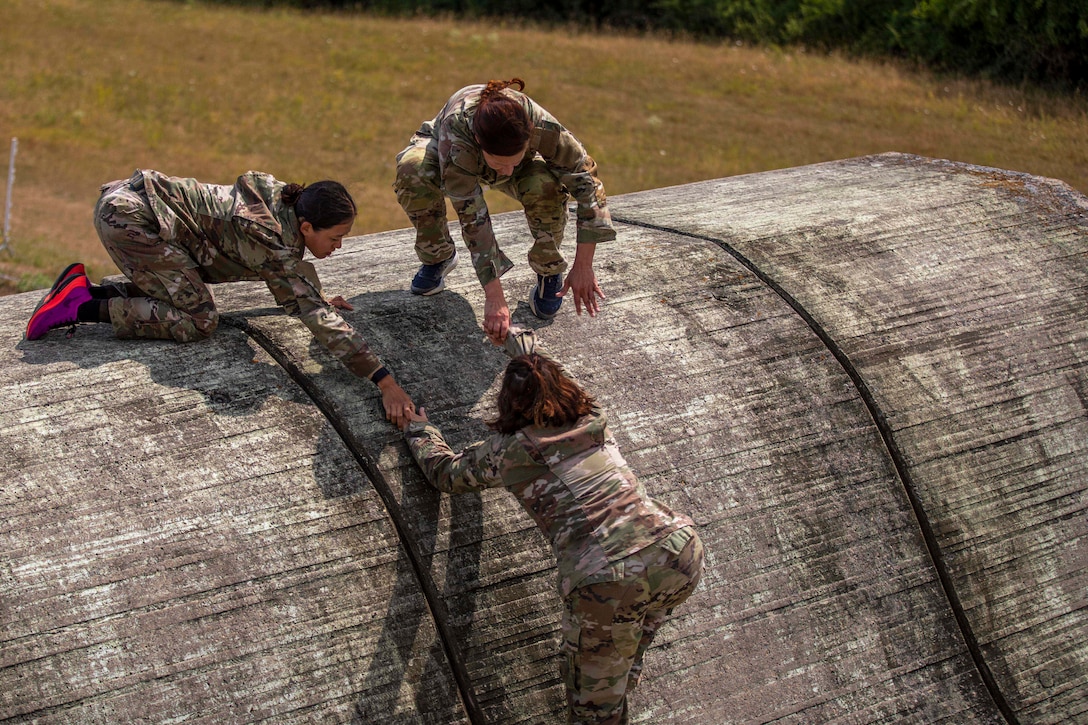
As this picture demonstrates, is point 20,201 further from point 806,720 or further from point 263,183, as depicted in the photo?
point 806,720

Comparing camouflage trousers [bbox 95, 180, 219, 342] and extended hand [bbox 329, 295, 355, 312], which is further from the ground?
camouflage trousers [bbox 95, 180, 219, 342]

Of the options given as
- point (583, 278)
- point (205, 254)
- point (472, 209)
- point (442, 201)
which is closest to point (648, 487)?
point (583, 278)

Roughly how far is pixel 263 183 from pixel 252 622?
2.31m

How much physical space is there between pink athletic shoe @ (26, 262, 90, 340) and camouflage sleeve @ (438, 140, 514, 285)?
200 cm

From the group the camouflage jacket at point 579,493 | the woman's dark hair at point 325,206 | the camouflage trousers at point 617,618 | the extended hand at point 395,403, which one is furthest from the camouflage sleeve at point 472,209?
the camouflage trousers at point 617,618

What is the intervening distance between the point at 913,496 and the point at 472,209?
2884mm

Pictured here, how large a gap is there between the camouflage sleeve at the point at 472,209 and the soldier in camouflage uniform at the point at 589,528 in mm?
1180

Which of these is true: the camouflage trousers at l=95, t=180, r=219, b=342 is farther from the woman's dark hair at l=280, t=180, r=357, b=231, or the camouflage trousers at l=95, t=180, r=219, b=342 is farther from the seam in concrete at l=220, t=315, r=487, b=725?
the woman's dark hair at l=280, t=180, r=357, b=231

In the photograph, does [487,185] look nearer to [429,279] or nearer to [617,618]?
[429,279]

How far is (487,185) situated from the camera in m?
5.66

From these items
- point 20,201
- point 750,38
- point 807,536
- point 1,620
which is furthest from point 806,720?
point 750,38

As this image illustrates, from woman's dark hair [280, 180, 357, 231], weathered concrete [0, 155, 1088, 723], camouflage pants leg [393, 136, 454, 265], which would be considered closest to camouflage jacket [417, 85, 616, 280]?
camouflage pants leg [393, 136, 454, 265]

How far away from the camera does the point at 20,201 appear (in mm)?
15422

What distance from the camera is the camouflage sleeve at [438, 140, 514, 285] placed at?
5246 mm
